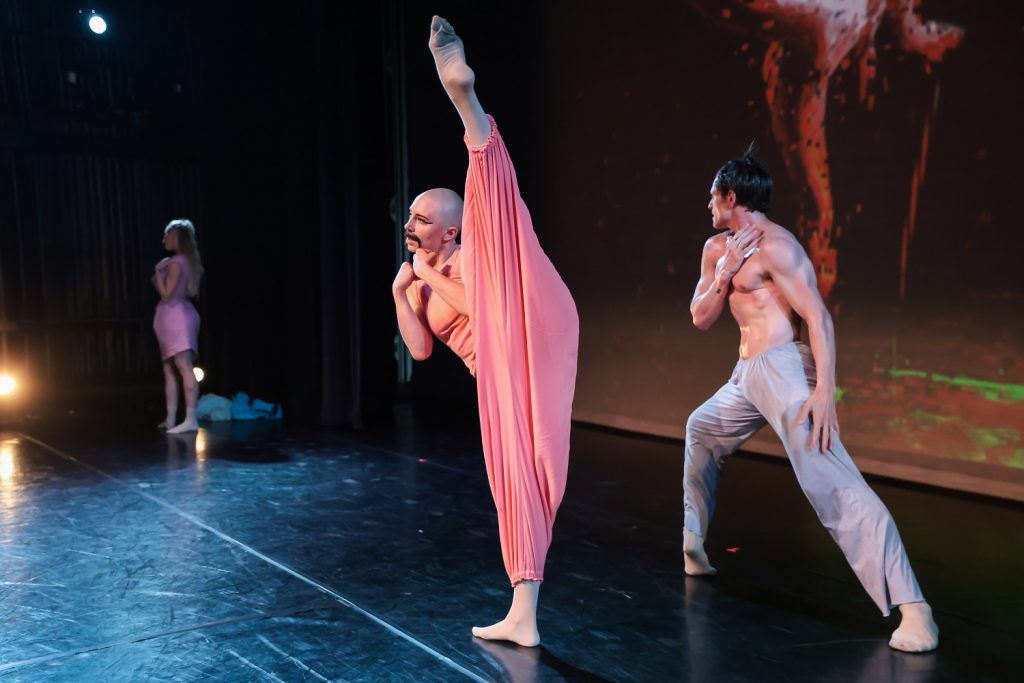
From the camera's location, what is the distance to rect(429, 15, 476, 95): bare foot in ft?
7.59

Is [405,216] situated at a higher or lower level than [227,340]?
higher

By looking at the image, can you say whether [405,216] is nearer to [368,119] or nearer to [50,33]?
[368,119]

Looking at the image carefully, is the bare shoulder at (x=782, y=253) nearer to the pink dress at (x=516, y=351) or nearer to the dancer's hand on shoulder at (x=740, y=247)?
the dancer's hand on shoulder at (x=740, y=247)

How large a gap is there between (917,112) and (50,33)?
809cm

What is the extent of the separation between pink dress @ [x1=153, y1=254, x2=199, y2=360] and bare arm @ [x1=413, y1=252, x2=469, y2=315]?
4.42 m

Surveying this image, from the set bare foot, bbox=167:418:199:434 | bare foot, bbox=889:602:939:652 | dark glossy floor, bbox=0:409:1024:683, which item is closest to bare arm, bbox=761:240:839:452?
bare foot, bbox=889:602:939:652

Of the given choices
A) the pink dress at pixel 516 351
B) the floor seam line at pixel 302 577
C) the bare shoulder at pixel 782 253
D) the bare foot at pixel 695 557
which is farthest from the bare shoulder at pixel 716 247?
the floor seam line at pixel 302 577

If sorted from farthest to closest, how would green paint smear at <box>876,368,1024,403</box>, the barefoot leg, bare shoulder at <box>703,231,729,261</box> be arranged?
the barefoot leg, green paint smear at <box>876,368,1024,403</box>, bare shoulder at <box>703,231,729,261</box>

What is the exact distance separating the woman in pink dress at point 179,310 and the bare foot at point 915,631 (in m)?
5.25

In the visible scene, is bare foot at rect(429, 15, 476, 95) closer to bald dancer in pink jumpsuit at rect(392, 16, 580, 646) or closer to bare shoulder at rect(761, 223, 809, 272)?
bald dancer in pink jumpsuit at rect(392, 16, 580, 646)

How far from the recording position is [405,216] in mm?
8977

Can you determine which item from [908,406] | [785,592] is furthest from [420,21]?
[785,592]

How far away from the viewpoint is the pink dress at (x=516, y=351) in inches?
100

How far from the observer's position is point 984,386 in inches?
190
